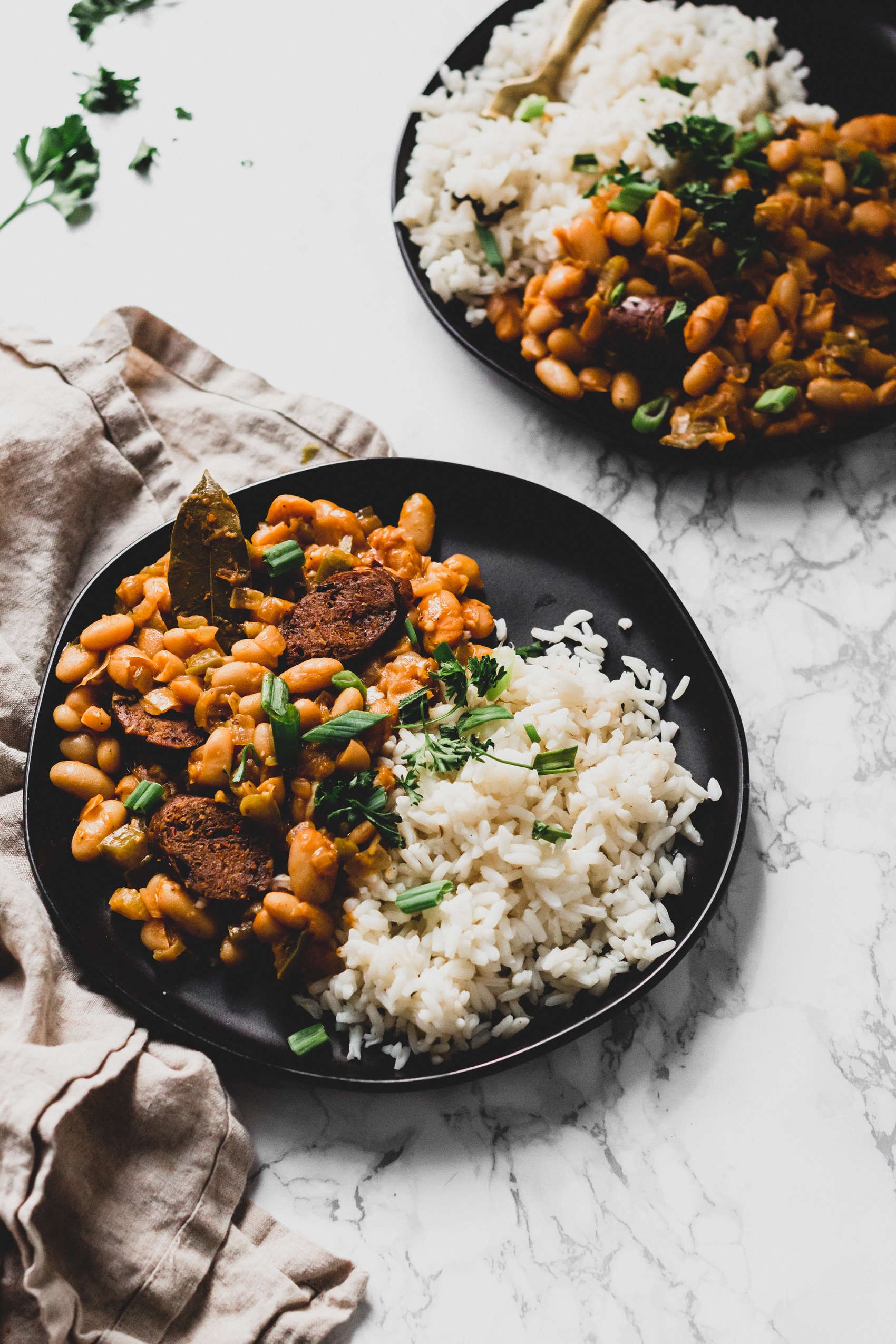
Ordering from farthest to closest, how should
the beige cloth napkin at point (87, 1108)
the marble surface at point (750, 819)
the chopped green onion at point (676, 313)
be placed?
1. the chopped green onion at point (676, 313)
2. the marble surface at point (750, 819)
3. the beige cloth napkin at point (87, 1108)

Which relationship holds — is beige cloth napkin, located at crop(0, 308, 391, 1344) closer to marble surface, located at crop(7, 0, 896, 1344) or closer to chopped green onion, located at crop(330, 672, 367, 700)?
marble surface, located at crop(7, 0, 896, 1344)

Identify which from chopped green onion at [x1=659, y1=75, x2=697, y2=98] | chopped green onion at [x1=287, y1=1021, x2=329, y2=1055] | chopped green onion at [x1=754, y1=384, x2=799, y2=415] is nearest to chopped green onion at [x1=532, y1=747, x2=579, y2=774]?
chopped green onion at [x1=287, y1=1021, x2=329, y2=1055]

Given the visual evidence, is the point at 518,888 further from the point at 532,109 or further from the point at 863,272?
the point at 532,109

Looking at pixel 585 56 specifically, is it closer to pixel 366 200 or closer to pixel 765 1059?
pixel 366 200

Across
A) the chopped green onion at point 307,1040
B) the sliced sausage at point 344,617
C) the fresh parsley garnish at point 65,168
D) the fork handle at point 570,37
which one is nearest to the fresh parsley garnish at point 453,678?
the sliced sausage at point 344,617

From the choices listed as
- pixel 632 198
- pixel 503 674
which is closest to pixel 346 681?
pixel 503 674

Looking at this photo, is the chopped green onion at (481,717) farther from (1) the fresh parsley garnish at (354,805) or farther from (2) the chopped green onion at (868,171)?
(2) the chopped green onion at (868,171)
